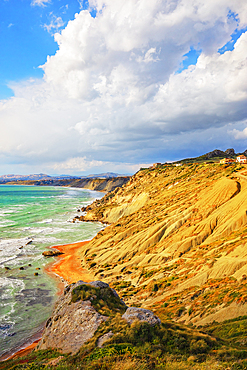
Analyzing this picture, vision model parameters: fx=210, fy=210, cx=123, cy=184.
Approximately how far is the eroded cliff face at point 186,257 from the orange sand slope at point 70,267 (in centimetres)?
147

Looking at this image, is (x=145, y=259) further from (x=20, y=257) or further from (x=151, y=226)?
(x=20, y=257)

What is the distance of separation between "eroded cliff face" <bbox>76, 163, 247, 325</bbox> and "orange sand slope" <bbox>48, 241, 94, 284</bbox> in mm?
1466

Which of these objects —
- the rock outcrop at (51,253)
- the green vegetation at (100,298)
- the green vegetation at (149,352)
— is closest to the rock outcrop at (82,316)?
the green vegetation at (100,298)

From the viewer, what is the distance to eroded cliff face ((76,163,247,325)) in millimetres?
17172

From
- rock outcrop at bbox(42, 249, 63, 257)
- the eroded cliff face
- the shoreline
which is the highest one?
the eroded cliff face

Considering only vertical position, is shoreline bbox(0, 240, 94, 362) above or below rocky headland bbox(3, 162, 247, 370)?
below

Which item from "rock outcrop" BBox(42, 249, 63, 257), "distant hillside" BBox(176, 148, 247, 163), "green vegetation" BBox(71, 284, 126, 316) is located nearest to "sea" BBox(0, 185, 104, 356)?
"rock outcrop" BBox(42, 249, 63, 257)

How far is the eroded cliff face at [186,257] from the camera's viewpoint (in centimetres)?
1717

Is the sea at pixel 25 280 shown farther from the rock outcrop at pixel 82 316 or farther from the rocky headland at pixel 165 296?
the rock outcrop at pixel 82 316

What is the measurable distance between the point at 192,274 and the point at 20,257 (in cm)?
3293

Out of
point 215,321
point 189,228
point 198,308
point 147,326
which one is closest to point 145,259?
point 189,228

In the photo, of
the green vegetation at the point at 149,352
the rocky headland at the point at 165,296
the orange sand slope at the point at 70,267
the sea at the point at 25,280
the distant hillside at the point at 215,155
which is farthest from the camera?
the distant hillside at the point at 215,155

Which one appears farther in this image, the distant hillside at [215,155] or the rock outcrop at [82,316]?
the distant hillside at [215,155]

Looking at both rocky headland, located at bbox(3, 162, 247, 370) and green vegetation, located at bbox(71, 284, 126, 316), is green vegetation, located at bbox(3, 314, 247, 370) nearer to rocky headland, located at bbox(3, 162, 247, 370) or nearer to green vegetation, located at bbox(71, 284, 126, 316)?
rocky headland, located at bbox(3, 162, 247, 370)
